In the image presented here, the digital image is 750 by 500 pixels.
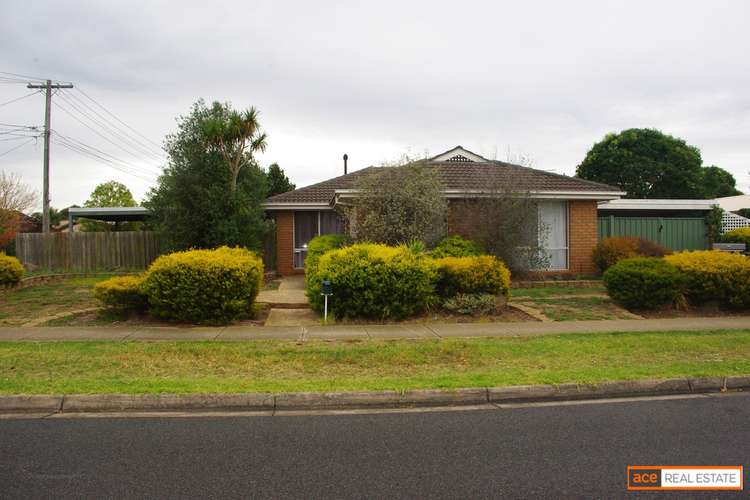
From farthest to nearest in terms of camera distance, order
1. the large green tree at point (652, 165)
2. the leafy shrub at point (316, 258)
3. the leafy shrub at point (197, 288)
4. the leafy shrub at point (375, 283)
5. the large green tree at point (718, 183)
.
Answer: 1. the large green tree at point (718, 183)
2. the large green tree at point (652, 165)
3. the leafy shrub at point (316, 258)
4. the leafy shrub at point (375, 283)
5. the leafy shrub at point (197, 288)

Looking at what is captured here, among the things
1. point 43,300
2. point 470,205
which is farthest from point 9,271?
point 470,205

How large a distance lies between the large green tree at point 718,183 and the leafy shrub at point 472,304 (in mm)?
44406

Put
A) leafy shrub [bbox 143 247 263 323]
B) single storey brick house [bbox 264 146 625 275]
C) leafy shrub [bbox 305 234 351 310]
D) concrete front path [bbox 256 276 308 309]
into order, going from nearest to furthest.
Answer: leafy shrub [bbox 143 247 263 323]
leafy shrub [bbox 305 234 351 310]
concrete front path [bbox 256 276 308 309]
single storey brick house [bbox 264 146 625 275]

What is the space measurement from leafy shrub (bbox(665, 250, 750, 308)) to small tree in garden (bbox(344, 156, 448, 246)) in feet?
19.6

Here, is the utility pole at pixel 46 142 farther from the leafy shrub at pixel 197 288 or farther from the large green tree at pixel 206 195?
the leafy shrub at pixel 197 288

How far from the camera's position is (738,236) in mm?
21656

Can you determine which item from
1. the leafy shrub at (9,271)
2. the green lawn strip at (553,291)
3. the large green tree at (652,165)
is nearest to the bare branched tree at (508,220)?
the green lawn strip at (553,291)

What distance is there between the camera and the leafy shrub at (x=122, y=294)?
1103 centimetres

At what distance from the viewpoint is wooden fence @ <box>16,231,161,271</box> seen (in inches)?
882

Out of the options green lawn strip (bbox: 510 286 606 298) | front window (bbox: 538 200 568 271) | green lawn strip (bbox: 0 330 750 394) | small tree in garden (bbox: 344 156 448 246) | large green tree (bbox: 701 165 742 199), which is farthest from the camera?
large green tree (bbox: 701 165 742 199)

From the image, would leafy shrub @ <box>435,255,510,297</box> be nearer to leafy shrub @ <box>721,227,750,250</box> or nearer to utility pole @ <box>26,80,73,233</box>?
leafy shrub @ <box>721,227,750,250</box>

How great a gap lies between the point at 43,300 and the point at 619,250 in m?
16.1

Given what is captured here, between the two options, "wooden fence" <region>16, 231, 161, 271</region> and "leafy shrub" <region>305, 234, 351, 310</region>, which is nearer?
"leafy shrub" <region>305, 234, 351, 310</region>

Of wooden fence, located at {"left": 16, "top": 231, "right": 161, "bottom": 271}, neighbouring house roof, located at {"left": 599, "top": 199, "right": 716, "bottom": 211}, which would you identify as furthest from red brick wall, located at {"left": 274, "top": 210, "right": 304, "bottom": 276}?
neighbouring house roof, located at {"left": 599, "top": 199, "right": 716, "bottom": 211}
